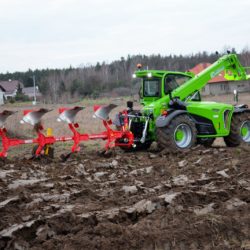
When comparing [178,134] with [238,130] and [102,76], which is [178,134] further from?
[102,76]

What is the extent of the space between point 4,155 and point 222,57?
6821 mm

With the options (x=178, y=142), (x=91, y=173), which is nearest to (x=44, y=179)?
(x=91, y=173)

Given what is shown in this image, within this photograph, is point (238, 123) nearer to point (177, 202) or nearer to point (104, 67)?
point (177, 202)

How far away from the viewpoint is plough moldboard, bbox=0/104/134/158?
1106 cm

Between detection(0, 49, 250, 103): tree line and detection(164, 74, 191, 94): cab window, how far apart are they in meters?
55.6

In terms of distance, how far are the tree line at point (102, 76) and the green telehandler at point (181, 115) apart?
55.4 m

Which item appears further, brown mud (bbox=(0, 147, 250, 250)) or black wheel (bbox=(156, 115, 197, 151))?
black wheel (bbox=(156, 115, 197, 151))

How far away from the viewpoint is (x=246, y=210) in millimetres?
5988

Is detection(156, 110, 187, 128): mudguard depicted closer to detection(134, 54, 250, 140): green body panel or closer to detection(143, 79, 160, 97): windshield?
detection(134, 54, 250, 140): green body panel

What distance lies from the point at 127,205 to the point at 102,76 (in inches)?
4059

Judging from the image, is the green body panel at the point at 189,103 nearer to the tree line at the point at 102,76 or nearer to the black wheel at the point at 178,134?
Result: the black wheel at the point at 178,134

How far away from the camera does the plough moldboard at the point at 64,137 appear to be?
1106 centimetres

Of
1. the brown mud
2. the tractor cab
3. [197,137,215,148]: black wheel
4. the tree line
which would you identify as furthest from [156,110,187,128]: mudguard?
the tree line

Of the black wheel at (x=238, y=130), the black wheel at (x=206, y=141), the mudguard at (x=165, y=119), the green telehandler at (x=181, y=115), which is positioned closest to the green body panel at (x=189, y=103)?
the green telehandler at (x=181, y=115)
